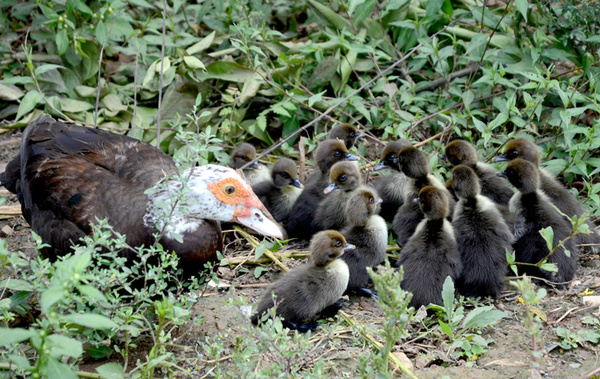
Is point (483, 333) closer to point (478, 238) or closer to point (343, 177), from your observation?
point (478, 238)

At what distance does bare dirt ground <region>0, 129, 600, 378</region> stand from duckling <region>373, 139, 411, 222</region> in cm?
85

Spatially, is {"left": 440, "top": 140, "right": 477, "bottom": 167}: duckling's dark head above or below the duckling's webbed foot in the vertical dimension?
above

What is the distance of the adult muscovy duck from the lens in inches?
147

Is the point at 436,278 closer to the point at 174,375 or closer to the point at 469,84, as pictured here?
the point at 174,375

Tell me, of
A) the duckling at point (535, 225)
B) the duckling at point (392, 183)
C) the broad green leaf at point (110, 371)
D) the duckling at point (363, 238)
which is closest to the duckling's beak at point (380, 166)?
the duckling at point (392, 183)

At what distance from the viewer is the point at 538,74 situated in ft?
16.9

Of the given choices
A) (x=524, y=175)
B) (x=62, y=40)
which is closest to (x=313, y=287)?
(x=524, y=175)

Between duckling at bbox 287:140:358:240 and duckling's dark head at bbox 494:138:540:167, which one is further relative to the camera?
duckling at bbox 287:140:358:240

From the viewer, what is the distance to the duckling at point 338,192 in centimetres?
476

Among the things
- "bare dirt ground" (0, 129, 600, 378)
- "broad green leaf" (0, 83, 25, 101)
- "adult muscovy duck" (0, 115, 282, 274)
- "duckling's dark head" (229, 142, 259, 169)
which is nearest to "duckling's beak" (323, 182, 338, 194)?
"bare dirt ground" (0, 129, 600, 378)

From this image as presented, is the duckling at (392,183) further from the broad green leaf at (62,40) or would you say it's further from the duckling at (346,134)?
the broad green leaf at (62,40)

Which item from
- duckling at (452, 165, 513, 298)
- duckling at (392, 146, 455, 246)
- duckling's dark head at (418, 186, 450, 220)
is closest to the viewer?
duckling at (452, 165, 513, 298)

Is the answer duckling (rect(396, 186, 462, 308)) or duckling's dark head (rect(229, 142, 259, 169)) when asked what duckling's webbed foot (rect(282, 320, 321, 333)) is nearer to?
duckling (rect(396, 186, 462, 308))

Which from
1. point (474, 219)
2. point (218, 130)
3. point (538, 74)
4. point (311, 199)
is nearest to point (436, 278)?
point (474, 219)
